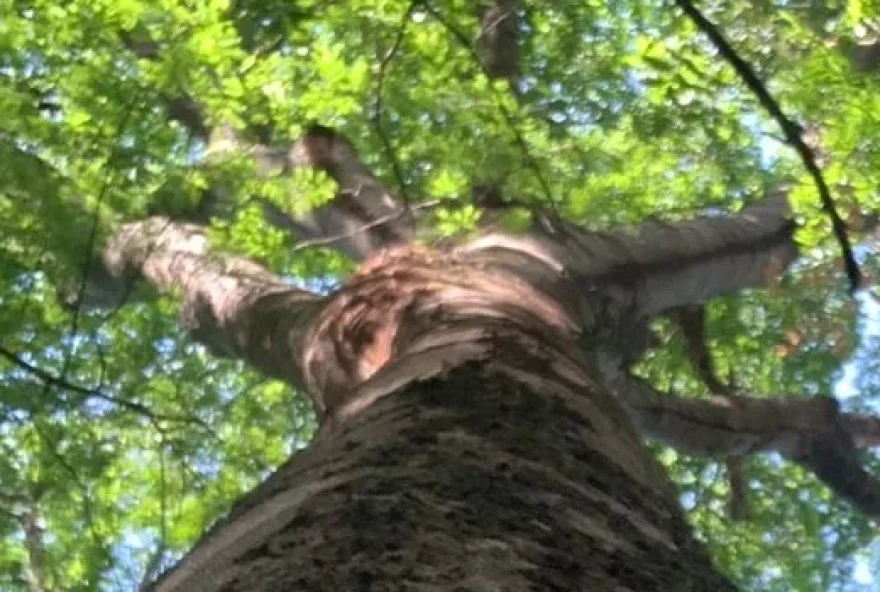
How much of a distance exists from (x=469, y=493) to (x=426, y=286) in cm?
210

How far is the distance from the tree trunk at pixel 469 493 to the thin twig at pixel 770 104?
73 cm

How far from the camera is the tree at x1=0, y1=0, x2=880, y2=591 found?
6.00ft

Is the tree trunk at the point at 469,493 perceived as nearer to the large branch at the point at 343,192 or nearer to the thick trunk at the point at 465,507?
the thick trunk at the point at 465,507

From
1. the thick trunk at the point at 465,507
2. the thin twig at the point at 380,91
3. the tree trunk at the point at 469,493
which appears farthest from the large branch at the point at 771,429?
the thick trunk at the point at 465,507

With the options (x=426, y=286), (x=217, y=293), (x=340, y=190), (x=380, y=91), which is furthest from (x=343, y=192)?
(x=426, y=286)

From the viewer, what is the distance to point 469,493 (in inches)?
66.9

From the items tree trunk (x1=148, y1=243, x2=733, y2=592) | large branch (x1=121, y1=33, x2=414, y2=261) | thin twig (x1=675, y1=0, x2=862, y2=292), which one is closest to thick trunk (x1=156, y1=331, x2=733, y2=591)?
tree trunk (x1=148, y1=243, x2=733, y2=592)

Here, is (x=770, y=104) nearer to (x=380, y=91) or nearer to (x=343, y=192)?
(x=380, y=91)

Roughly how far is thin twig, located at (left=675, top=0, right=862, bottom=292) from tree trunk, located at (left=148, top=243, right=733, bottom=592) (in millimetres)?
727

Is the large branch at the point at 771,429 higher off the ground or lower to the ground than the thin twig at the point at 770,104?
higher

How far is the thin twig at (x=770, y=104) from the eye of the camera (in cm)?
282

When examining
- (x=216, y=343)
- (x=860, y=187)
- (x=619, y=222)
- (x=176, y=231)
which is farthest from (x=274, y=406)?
(x=860, y=187)

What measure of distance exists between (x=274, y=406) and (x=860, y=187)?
4.81m

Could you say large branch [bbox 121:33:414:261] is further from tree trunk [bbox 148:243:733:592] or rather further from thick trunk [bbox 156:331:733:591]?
thick trunk [bbox 156:331:733:591]
